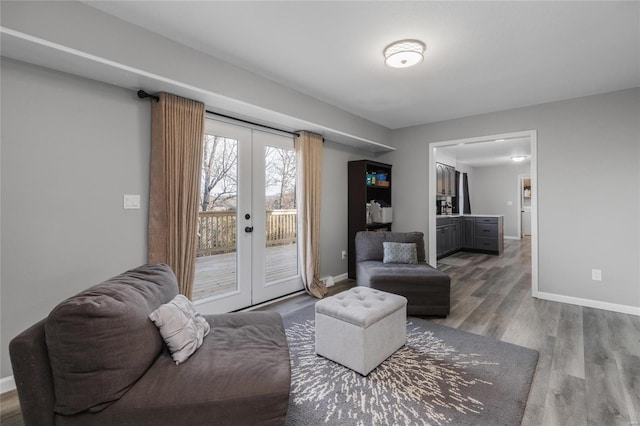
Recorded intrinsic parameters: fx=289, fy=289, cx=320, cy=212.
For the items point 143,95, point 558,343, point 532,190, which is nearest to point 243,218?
A: point 143,95

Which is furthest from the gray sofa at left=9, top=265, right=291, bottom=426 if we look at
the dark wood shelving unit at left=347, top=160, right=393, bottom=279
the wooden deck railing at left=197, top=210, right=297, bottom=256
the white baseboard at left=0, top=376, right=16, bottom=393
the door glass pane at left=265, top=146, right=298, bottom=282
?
the dark wood shelving unit at left=347, top=160, right=393, bottom=279

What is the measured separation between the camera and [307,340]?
258cm

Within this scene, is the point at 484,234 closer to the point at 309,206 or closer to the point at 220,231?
the point at 309,206

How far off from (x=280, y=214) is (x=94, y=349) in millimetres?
2674

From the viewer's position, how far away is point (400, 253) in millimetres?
3611

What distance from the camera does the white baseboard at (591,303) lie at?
3.23 m

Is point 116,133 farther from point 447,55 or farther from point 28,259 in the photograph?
point 447,55

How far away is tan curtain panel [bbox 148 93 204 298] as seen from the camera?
8.11 ft

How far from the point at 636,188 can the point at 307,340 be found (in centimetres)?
396

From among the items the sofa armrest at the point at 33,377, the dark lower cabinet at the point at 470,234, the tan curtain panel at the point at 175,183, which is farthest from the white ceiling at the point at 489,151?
the sofa armrest at the point at 33,377

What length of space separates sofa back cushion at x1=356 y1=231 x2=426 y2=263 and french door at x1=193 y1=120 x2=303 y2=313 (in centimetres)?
98

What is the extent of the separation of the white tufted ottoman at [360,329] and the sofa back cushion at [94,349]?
4.06 feet

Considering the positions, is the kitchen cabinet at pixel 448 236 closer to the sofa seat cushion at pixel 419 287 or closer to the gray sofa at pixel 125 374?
the sofa seat cushion at pixel 419 287

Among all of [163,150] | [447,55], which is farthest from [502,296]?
[163,150]
